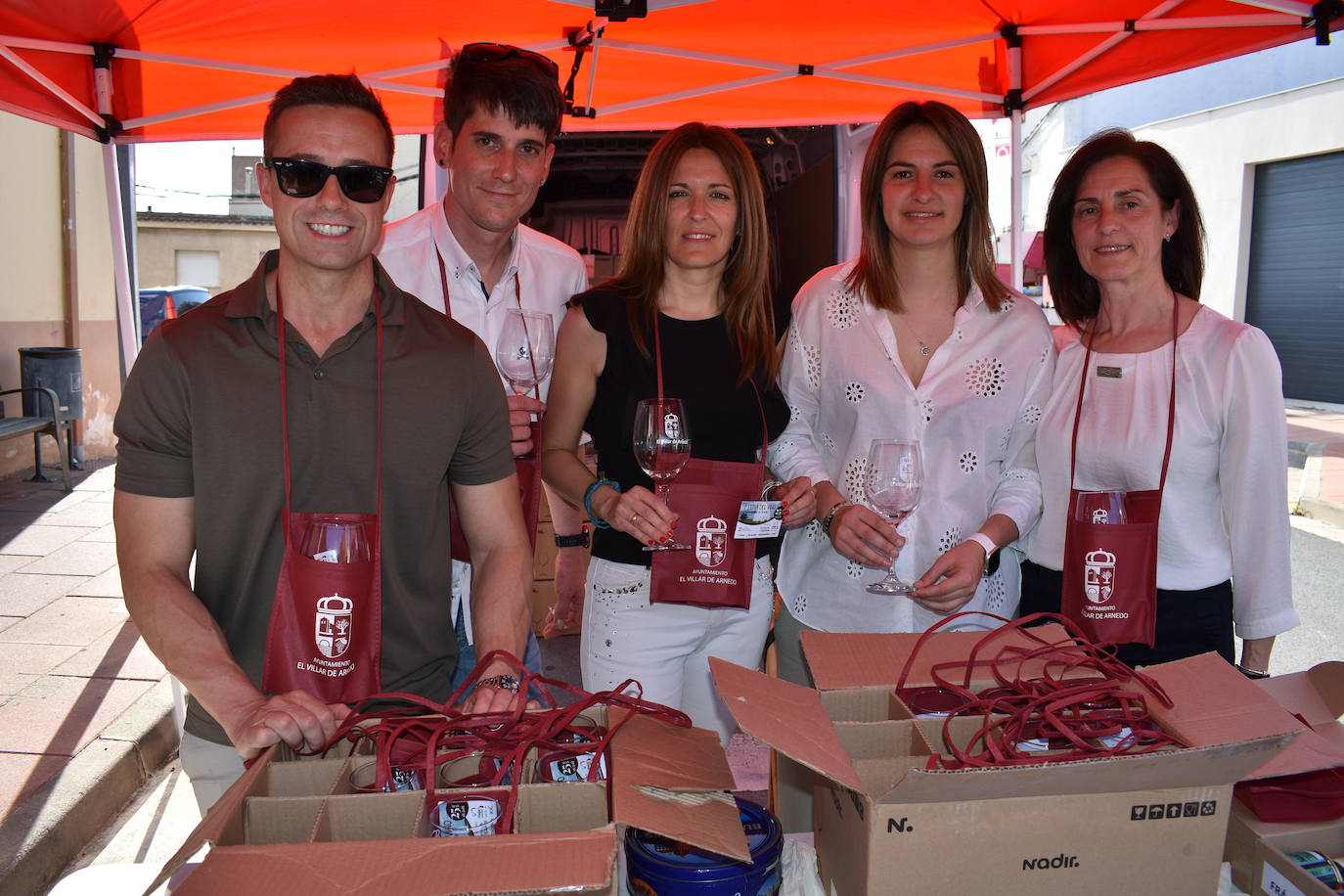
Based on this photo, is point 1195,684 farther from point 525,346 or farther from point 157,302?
point 157,302

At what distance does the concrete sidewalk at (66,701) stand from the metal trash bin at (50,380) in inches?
76.6

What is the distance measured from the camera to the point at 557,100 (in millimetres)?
2701

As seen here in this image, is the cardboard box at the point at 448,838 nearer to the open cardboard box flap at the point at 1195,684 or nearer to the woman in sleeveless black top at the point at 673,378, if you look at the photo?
the open cardboard box flap at the point at 1195,684

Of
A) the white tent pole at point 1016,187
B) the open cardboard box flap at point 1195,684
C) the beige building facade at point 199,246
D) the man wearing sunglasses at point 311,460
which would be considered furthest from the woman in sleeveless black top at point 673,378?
the beige building facade at point 199,246

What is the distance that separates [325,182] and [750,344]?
1.10 metres

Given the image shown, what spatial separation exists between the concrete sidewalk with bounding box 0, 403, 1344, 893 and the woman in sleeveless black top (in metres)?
2.16

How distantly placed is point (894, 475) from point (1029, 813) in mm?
962

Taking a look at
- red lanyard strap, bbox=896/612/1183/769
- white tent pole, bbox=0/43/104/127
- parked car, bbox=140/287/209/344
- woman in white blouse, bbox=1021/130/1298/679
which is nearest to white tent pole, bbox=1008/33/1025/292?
woman in white blouse, bbox=1021/130/1298/679

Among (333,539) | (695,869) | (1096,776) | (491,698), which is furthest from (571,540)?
(1096,776)

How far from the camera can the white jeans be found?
2.46 meters

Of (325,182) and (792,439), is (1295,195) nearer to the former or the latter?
(792,439)

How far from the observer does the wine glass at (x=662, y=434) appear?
2070mm

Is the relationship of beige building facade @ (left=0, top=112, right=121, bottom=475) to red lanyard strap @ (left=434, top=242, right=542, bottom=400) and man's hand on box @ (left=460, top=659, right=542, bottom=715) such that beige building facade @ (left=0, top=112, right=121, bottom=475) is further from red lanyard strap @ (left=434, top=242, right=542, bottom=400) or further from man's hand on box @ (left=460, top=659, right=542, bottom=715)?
man's hand on box @ (left=460, top=659, right=542, bottom=715)

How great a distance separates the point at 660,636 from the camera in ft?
8.08
